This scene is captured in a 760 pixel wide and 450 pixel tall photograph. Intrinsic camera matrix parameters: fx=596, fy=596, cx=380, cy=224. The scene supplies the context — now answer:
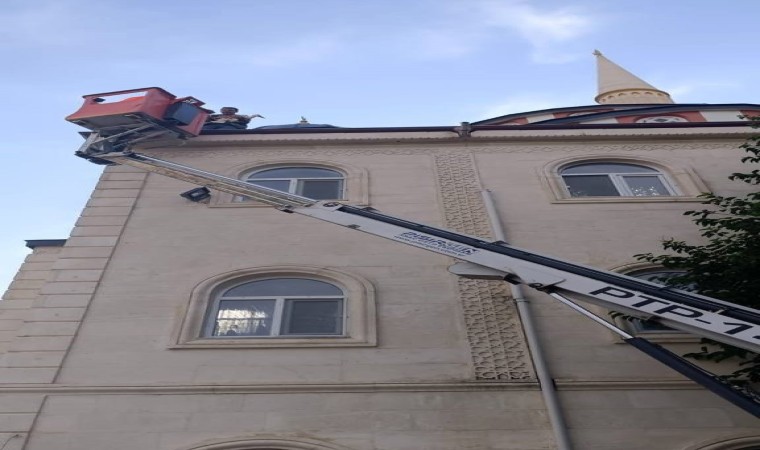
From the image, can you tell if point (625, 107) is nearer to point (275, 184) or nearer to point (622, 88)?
point (622, 88)

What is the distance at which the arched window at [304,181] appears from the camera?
37.8ft

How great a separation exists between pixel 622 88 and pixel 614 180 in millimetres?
17079

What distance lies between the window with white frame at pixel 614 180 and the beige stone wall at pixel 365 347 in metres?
0.53

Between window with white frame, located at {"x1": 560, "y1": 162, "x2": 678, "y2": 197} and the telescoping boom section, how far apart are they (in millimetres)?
5349

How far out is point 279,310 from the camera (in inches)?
326

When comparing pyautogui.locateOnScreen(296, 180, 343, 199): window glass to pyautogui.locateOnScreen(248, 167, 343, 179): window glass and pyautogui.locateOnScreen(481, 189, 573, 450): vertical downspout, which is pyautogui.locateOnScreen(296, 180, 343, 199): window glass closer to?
pyautogui.locateOnScreen(248, 167, 343, 179): window glass

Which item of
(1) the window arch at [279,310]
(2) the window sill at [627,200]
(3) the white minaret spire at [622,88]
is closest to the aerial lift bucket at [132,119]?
(1) the window arch at [279,310]

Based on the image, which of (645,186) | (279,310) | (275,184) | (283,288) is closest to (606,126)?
(645,186)

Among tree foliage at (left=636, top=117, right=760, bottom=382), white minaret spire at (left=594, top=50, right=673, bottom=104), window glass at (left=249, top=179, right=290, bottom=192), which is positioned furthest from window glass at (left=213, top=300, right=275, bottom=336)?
white minaret spire at (left=594, top=50, right=673, bottom=104)

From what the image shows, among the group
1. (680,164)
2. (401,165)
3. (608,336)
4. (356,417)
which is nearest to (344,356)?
(356,417)

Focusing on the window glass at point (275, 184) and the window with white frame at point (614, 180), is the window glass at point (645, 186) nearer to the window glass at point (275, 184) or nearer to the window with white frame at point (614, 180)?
the window with white frame at point (614, 180)

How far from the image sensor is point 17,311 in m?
9.88

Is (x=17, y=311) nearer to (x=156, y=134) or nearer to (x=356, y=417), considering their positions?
(x=156, y=134)

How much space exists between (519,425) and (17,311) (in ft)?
27.1
